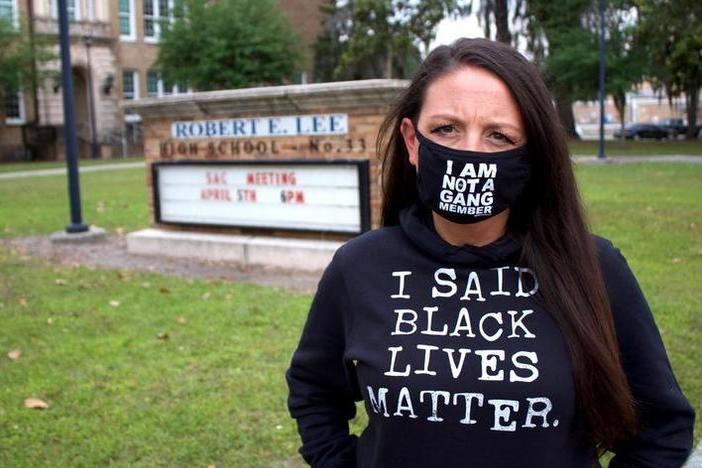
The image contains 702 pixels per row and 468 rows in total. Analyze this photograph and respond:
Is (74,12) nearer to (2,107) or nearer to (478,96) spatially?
(2,107)

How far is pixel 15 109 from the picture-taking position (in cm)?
3956

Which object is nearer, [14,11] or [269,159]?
[269,159]

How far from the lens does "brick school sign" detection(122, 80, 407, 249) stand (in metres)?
7.93

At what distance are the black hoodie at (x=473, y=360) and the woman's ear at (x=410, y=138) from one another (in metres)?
0.15

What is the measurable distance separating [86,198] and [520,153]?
54.7 feet

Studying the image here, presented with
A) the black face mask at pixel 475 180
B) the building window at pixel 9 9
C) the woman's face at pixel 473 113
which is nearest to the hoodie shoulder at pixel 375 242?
the black face mask at pixel 475 180

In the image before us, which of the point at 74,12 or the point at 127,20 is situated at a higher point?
the point at 74,12

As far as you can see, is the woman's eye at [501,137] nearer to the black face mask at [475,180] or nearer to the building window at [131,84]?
the black face mask at [475,180]

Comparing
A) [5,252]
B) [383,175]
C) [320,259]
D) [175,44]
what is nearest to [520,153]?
[383,175]

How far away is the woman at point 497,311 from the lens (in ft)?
5.67

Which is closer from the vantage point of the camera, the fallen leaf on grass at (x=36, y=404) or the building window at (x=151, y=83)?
the fallen leaf on grass at (x=36, y=404)

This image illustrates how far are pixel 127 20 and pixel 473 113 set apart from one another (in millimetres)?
45396

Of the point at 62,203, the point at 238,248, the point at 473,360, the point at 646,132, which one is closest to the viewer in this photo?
the point at 473,360

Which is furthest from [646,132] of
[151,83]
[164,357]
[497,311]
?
[497,311]
